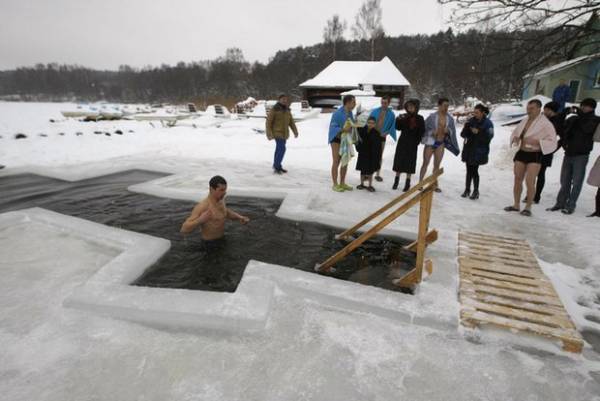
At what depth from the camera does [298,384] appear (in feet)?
6.93

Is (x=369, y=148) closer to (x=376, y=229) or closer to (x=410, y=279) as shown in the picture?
(x=376, y=229)

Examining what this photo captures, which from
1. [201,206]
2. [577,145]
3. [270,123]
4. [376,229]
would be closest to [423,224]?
[376,229]

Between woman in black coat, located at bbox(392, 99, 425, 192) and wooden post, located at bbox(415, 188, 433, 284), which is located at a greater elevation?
woman in black coat, located at bbox(392, 99, 425, 192)

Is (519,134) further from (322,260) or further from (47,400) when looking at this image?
(47,400)

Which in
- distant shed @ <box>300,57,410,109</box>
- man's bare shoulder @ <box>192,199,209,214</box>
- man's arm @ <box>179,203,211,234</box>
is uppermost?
distant shed @ <box>300,57,410,109</box>

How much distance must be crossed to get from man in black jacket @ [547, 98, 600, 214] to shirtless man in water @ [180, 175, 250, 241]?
4.91 m

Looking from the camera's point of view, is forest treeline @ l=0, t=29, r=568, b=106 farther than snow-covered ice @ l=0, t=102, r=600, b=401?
Yes

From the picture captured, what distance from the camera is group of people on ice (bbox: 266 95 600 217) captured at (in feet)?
15.8

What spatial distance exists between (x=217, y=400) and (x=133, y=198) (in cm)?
500

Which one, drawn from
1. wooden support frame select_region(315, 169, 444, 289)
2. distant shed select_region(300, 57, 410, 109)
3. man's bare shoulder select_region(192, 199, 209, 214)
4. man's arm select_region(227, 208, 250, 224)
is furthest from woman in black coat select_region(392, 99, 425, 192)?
distant shed select_region(300, 57, 410, 109)

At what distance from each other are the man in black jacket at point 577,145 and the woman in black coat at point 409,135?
6.92ft

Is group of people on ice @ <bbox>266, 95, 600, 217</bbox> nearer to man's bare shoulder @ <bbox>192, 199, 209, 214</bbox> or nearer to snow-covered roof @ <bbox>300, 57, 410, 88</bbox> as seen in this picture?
man's bare shoulder @ <bbox>192, 199, 209, 214</bbox>

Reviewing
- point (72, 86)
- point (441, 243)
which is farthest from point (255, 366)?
point (72, 86)

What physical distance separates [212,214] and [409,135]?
12.5ft
